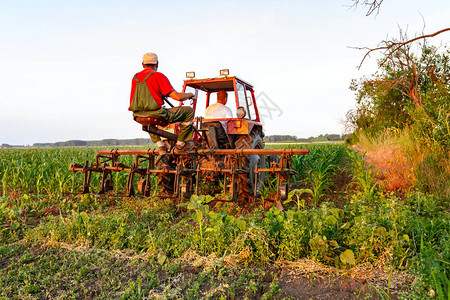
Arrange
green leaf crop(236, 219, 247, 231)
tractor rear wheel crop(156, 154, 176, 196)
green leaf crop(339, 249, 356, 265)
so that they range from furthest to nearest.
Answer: tractor rear wheel crop(156, 154, 176, 196), green leaf crop(236, 219, 247, 231), green leaf crop(339, 249, 356, 265)

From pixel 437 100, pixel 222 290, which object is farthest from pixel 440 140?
pixel 222 290

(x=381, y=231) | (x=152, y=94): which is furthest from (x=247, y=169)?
(x=381, y=231)

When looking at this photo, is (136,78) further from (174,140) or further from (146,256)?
(146,256)

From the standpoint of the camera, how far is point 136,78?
178 inches

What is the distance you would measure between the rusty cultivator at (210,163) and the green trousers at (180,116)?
12cm

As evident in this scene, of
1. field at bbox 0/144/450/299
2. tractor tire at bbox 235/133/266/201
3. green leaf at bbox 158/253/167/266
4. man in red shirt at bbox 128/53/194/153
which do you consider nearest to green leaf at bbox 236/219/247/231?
field at bbox 0/144/450/299

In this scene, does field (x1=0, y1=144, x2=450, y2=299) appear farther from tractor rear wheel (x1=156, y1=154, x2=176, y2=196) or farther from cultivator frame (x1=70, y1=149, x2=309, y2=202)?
tractor rear wheel (x1=156, y1=154, x2=176, y2=196)

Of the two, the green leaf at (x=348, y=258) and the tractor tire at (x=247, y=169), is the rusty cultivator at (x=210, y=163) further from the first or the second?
the green leaf at (x=348, y=258)

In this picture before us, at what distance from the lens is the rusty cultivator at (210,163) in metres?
4.92

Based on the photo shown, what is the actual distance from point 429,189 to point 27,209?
7.64 m

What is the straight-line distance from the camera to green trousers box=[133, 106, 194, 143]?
4.52m

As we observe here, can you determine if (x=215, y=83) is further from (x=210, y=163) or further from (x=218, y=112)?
(x=210, y=163)

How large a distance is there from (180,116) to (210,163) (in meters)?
1.02

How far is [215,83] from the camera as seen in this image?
6.46m
